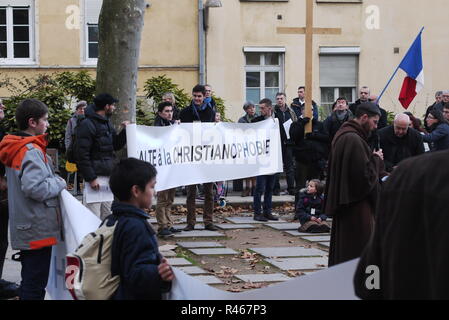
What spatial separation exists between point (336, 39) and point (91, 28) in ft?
23.0

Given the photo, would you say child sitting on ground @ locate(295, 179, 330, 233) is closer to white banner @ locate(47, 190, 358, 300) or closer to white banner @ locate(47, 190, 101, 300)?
white banner @ locate(47, 190, 101, 300)

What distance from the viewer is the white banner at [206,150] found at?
1098 cm

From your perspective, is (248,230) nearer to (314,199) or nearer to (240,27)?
(314,199)

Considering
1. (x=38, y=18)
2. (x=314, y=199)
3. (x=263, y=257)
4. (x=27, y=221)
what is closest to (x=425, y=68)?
(x=38, y=18)

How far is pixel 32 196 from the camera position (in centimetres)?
611

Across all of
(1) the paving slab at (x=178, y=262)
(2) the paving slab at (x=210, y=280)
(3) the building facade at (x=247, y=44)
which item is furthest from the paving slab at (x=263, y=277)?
(3) the building facade at (x=247, y=44)

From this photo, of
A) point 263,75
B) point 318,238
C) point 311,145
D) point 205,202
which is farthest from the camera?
point 263,75

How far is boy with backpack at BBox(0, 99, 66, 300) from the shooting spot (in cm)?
607

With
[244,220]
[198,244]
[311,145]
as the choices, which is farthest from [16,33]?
[198,244]

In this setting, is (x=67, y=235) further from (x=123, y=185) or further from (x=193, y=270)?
(x=193, y=270)

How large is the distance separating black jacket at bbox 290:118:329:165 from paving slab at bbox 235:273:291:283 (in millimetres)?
4740

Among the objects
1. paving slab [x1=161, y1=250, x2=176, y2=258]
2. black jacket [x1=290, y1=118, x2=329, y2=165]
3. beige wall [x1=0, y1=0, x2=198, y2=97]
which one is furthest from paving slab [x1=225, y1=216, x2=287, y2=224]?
beige wall [x1=0, y1=0, x2=198, y2=97]

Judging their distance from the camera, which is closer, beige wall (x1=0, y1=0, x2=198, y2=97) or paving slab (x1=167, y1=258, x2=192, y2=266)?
paving slab (x1=167, y1=258, x2=192, y2=266)

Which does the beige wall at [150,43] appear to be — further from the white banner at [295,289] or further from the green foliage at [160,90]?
the white banner at [295,289]
